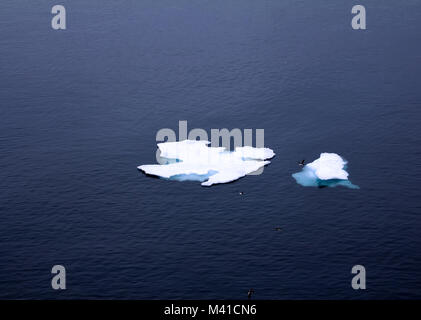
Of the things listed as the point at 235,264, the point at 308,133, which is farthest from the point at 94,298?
the point at 308,133

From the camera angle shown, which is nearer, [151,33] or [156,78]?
[156,78]

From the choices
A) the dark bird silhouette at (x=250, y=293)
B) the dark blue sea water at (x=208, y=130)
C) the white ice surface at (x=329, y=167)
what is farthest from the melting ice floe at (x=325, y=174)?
the dark bird silhouette at (x=250, y=293)

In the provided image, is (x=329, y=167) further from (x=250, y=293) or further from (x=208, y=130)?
(x=250, y=293)

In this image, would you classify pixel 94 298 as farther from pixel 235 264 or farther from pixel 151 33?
pixel 151 33

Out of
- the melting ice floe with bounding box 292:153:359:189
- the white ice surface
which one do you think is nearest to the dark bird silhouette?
the melting ice floe with bounding box 292:153:359:189

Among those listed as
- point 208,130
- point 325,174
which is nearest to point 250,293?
point 325,174

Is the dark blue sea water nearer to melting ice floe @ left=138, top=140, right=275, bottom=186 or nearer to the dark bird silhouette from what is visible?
the dark bird silhouette
